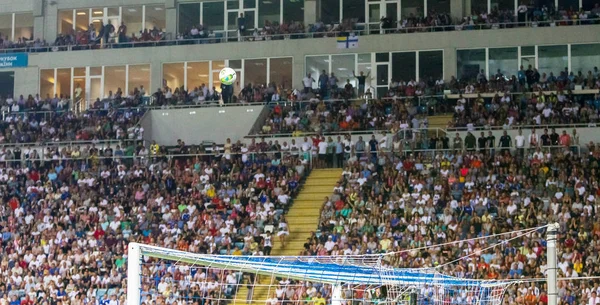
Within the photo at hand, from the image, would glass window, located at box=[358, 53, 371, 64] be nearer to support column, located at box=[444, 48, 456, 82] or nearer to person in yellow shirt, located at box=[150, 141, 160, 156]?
support column, located at box=[444, 48, 456, 82]

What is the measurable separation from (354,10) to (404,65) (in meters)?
4.15

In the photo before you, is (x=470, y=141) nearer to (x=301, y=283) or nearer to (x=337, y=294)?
(x=301, y=283)

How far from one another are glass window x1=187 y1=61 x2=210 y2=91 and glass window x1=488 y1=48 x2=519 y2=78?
1347 centimetres

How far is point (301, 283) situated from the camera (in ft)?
100

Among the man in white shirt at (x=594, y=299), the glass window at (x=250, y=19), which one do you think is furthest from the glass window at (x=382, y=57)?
the man in white shirt at (x=594, y=299)

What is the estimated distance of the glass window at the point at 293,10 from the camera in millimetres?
49438

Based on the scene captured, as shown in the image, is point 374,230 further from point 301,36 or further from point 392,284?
point 301,36

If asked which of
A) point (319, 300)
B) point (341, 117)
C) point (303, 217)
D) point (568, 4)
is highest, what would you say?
point (568, 4)

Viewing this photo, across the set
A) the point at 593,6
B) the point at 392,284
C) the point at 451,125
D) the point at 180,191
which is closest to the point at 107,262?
the point at 180,191

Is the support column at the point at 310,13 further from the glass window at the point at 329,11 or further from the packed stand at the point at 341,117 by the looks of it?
the packed stand at the point at 341,117

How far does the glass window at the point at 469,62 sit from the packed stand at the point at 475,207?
5.98 metres

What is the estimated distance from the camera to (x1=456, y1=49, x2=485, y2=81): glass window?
45.6 m

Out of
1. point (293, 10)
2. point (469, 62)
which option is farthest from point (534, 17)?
point (293, 10)

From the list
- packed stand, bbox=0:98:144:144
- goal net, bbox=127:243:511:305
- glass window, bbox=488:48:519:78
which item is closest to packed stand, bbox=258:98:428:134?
glass window, bbox=488:48:519:78
